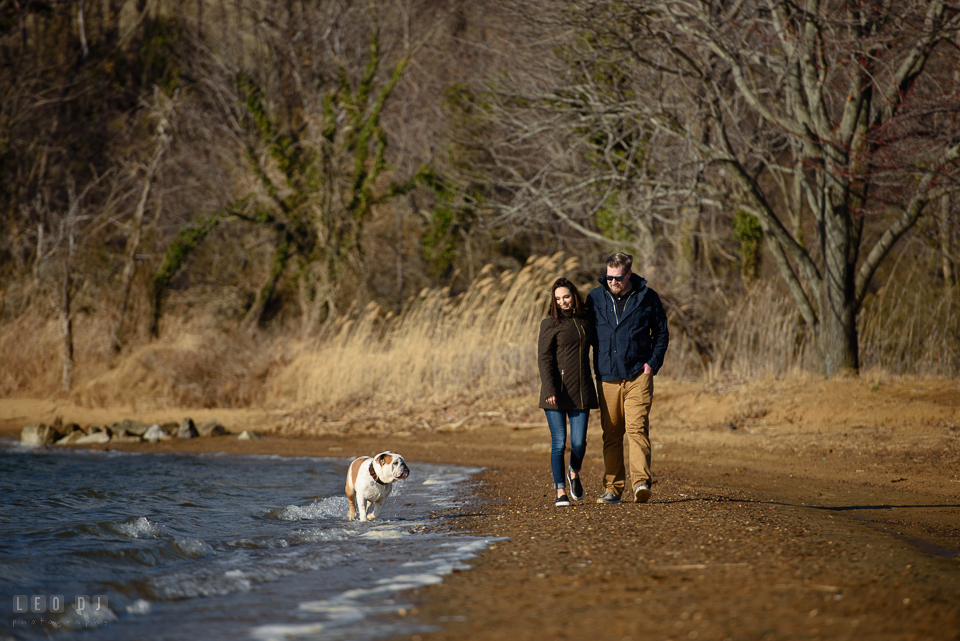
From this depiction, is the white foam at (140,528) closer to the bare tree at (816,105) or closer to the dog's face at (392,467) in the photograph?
the dog's face at (392,467)

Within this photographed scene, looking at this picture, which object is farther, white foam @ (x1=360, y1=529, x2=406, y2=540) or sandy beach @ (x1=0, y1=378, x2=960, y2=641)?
white foam @ (x1=360, y1=529, x2=406, y2=540)

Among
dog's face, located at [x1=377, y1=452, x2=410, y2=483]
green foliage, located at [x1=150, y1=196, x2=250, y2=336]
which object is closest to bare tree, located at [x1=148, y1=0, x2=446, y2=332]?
green foliage, located at [x1=150, y1=196, x2=250, y2=336]

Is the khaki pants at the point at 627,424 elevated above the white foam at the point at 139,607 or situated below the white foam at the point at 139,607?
above

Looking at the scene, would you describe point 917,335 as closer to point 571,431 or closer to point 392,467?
point 571,431

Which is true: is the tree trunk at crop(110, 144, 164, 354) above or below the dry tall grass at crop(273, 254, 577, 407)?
above

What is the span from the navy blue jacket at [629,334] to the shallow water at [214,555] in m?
1.86

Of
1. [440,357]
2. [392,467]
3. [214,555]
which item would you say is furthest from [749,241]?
[214,555]

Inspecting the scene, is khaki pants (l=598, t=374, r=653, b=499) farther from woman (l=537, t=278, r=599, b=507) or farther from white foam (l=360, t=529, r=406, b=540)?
white foam (l=360, t=529, r=406, b=540)

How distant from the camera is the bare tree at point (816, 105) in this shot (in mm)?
12469

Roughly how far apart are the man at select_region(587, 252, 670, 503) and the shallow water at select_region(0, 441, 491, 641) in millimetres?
1684

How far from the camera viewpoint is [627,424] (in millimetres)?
7008

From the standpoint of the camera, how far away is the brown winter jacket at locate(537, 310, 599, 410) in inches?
273

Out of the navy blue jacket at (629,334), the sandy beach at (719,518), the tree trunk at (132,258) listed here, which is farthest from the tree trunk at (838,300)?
the tree trunk at (132,258)

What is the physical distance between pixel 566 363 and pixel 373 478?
185 cm
